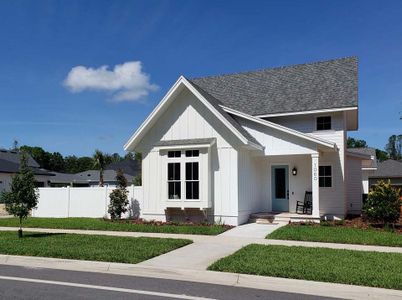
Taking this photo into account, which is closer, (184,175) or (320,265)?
(320,265)

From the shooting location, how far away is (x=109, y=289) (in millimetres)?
7199

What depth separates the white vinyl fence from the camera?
63.4 ft

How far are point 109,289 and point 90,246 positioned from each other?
168 inches

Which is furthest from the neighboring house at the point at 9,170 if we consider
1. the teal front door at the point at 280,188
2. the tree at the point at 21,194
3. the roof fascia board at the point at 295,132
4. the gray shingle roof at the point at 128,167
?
the roof fascia board at the point at 295,132

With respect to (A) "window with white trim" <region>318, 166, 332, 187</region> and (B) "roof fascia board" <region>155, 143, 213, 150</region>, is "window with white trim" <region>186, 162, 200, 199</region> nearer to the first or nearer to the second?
(B) "roof fascia board" <region>155, 143, 213, 150</region>

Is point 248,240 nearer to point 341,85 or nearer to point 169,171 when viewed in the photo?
point 169,171

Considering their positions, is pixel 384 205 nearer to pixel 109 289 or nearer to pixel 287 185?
pixel 287 185

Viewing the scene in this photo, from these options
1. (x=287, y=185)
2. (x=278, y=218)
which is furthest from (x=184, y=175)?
(x=287, y=185)

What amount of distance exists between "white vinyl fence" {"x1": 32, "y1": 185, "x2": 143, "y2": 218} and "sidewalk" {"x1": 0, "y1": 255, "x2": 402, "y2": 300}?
923 centimetres

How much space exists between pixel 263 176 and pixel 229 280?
11743 mm

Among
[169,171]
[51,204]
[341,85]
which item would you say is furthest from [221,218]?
[51,204]

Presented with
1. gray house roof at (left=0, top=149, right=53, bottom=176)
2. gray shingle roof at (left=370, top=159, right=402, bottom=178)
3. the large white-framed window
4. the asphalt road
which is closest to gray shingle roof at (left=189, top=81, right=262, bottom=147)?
the large white-framed window

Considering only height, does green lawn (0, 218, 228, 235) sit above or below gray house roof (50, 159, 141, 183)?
below

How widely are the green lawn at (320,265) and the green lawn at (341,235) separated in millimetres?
1738
